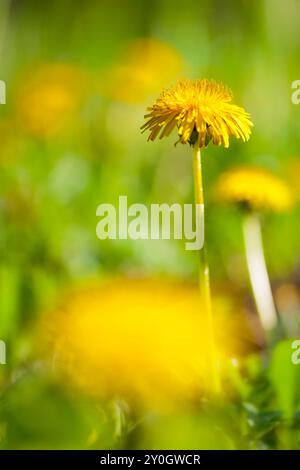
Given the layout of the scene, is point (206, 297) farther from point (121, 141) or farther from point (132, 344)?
point (121, 141)

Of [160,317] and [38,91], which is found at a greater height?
[38,91]

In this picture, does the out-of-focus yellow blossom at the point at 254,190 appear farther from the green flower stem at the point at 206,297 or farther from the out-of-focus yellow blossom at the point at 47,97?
the out-of-focus yellow blossom at the point at 47,97

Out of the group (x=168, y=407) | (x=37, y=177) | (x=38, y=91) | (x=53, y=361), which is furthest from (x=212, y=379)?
(x=38, y=91)

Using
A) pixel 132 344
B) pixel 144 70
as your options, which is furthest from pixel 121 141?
pixel 132 344

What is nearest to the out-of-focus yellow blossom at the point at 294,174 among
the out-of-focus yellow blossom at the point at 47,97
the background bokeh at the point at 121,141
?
the background bokeh at the point at 121,141

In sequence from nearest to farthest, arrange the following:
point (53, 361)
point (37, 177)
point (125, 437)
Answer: point (125, 437) < point (53, 361) < point (37, 177)

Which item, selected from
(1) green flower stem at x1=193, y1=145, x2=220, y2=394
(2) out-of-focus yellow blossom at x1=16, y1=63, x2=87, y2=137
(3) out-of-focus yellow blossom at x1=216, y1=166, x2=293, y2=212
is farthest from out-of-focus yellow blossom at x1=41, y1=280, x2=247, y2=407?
(2) out-of-focus yellow blossom at x1=16, y1=63, x2=87, y2=137
